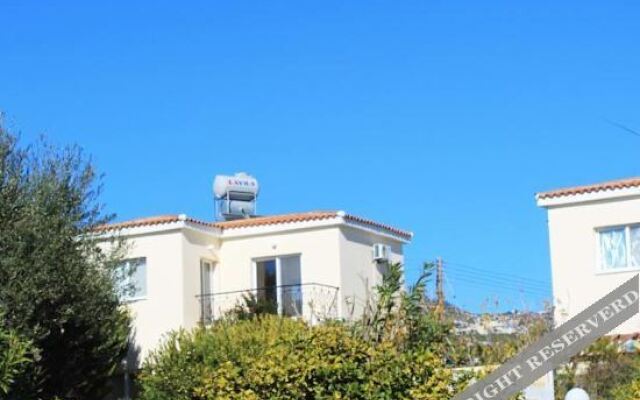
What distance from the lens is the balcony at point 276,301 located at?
3272cm

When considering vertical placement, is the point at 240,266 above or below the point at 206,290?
above

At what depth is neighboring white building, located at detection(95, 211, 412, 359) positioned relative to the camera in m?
33.4

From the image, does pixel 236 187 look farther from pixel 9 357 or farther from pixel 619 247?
pixel 9 357

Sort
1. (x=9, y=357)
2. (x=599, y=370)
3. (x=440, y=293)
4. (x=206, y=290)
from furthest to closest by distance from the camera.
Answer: (x=206, y=290) < (x=440, y=293) < (x=599, y=370) < (x=9, y=357)

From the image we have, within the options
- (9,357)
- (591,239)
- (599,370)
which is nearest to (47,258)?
(9,357)

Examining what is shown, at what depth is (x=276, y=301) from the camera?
33906 millimetres

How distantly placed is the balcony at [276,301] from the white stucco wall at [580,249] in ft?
19.7

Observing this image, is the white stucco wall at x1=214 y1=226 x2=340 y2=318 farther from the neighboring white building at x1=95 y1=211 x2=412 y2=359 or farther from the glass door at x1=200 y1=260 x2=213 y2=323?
the glass door at x1=200 y1=260 x2=213 y2=323

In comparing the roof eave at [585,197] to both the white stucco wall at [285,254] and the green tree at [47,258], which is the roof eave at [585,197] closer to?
the white stucco wall at [285,254]

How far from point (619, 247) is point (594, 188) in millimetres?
1579

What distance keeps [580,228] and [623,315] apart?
56.4 feet

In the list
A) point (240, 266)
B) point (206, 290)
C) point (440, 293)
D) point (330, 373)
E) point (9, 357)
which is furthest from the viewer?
point (240, 266)

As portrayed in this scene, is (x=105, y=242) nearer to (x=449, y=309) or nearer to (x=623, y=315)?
(x=449, y=309)

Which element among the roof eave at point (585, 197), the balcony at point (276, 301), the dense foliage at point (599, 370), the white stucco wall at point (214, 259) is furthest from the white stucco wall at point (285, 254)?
the dense foliage at point (599, 370)
